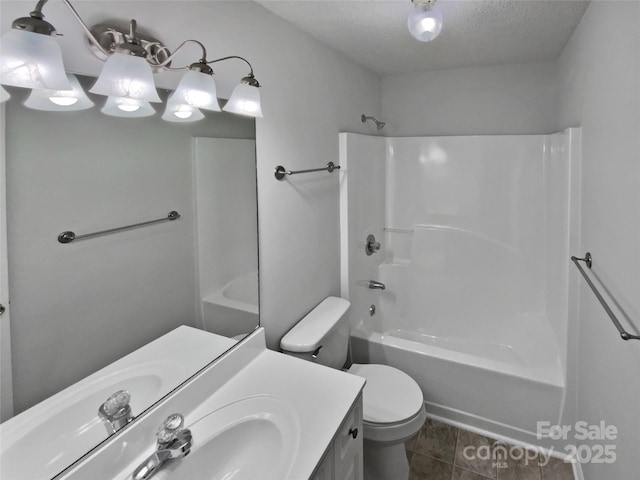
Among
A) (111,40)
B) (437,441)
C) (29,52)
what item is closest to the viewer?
(29,52)

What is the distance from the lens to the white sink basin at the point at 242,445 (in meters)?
1.01

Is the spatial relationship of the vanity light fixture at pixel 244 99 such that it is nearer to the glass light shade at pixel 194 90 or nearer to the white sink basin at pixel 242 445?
the glass light shade at pixel 194 90

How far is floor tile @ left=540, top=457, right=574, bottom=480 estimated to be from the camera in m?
1.90

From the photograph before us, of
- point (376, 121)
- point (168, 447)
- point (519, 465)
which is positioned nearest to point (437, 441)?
point (519, 465)

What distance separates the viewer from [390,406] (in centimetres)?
179

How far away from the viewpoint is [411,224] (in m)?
3.02

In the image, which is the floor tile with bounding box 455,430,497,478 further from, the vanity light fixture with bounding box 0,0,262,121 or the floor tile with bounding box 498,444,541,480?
the vanity light fixture with bounding box 0,0,262,121

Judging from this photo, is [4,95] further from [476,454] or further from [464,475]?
[476,454]

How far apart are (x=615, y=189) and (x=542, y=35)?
50.2 inches

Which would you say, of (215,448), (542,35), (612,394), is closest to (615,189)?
(612,394)

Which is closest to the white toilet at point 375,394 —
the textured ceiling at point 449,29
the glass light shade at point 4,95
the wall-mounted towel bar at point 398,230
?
the wall-mounted towel bar at point 398,230

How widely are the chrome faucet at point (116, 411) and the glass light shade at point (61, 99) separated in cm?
76

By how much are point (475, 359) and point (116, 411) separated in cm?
192

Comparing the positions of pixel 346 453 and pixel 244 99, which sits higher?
pixel 244 99
